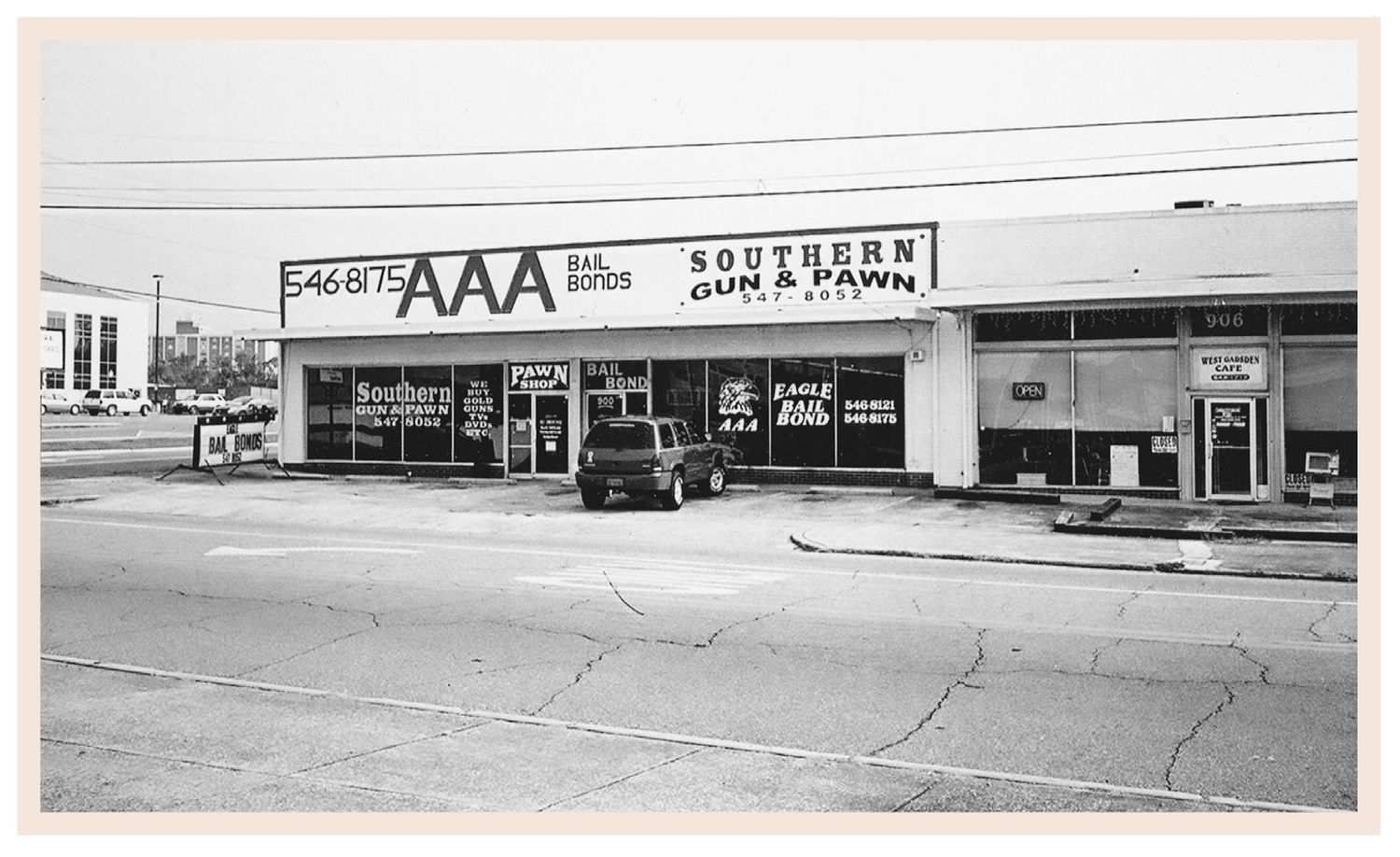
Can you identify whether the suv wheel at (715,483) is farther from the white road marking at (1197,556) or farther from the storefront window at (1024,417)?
the white road marking at (1197,556)

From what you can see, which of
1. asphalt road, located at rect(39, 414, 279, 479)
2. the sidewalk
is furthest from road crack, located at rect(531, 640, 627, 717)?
asphalt road, located at rect(39, 414, 279, 479)

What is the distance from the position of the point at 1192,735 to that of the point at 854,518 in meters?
12.5

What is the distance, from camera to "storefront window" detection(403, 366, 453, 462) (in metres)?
27.8

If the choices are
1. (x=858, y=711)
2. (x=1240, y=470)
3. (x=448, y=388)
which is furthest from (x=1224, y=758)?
(x=448, y=388)

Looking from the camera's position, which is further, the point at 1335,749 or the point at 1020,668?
the point at 1020,668

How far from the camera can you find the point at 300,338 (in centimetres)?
2852

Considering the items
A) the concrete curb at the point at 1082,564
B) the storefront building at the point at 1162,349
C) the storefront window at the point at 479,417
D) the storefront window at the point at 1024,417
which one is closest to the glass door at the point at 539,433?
the storefront window at the point at 479,417

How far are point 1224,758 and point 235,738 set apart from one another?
5.43 meters

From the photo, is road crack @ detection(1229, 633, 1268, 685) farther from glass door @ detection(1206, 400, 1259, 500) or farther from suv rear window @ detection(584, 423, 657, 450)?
glass door @ detection(1206, 400, 1259, 500)

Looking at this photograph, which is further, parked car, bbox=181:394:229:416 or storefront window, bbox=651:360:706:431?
parked car, bbox=181:394:229:416

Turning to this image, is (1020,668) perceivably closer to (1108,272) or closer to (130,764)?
(130,764)

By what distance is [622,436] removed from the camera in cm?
2020

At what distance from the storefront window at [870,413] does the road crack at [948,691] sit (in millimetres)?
14407
